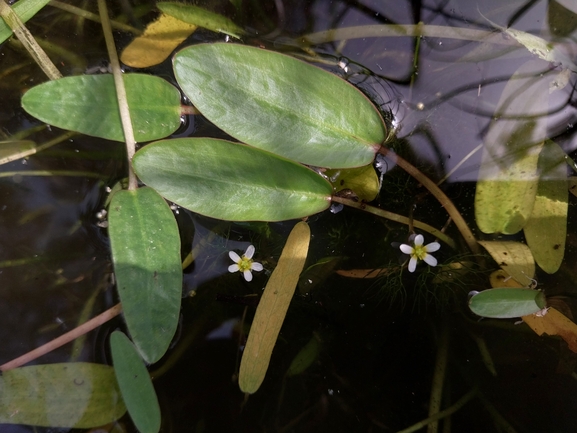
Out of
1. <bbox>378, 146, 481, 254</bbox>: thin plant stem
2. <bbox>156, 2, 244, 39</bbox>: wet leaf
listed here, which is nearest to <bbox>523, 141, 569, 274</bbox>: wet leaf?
<bbox>378, 146, 481, 254</bbox>: thin plant stem

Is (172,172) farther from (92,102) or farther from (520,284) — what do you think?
(520,284)

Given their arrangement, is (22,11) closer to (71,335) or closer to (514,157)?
(71,335)

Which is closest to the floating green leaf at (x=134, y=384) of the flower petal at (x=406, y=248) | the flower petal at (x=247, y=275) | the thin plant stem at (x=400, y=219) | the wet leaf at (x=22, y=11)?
the flower petal at (x=247, y=275)

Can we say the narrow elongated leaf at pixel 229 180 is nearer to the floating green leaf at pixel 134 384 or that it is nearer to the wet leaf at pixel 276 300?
the wet leaf at pixel 276 300

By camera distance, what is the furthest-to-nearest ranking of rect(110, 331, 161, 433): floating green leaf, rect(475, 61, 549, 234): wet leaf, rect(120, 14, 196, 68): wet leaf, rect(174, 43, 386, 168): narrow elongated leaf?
1. rect(120, 14, 196, 68): wet leaf
2. rect(475, 61, 549, 234): wet leaf
3. rect(110, 331, 161, 433): floating green leaf
4. rect(174, 43, 386, 168): narrow elongated leaf

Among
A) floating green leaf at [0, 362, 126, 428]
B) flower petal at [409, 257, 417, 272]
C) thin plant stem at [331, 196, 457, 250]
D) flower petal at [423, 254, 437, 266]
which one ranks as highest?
thin plant stem at [331, 196, 457, 250]

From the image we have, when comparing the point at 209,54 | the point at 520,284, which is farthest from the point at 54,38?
the point at 520,284

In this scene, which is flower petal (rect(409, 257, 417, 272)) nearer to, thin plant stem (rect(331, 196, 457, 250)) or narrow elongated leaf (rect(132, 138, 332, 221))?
thin plant stem (rect(331, 196, 457, 250))
